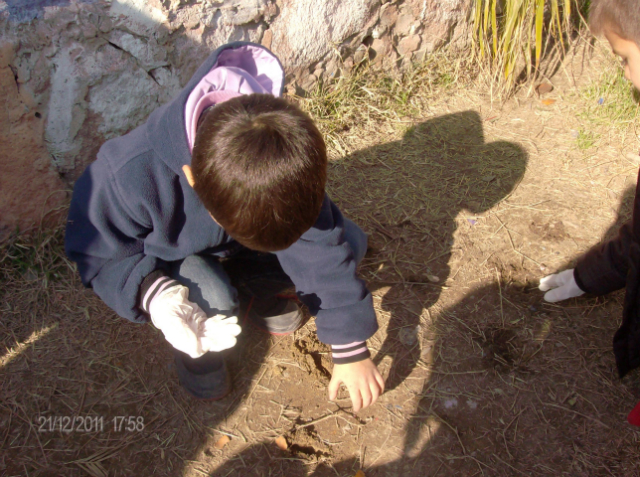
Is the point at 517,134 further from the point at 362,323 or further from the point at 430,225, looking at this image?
the point at 362,323

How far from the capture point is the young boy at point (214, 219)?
41.3 inches

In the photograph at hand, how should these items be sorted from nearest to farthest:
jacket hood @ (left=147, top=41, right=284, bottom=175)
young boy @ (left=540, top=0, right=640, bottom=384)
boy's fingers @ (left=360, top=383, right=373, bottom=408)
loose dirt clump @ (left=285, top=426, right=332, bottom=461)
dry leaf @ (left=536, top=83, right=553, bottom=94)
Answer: jacket hood @ (left=147, top=41, right=284, bottom=175), young boy @ (left=540, top=0, right=640, bottom=384), boy's fingers @ (left=360, top=383, right=373, bottom=408), loose dirt clump @ (left=285, top=426, right=332, bottom=461), dry leaf @ (left=536, top=83, right=553, bottom=94)

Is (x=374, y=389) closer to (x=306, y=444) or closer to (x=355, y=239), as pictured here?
(x=306, y=444)

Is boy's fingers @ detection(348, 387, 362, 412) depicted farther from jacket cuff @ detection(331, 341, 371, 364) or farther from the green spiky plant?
the green spiky plant

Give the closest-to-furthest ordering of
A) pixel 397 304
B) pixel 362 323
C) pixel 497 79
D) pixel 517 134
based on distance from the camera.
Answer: pixel 362 323, pixel 397 304, pixel 517 134, pixel 497 79

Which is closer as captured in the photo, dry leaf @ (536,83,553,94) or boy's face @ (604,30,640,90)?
boy's face @ (604,30,640,90)

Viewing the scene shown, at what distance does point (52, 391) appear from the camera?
1.74 metres

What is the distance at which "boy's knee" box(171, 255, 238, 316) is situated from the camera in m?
1.51

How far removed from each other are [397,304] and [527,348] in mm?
512

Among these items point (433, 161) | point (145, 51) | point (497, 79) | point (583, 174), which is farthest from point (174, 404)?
point (497, 79)

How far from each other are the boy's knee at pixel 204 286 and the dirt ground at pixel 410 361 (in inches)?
15.5

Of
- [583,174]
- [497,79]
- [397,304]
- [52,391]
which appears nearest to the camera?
[52,391]

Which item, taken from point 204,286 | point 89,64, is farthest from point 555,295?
point 89,64

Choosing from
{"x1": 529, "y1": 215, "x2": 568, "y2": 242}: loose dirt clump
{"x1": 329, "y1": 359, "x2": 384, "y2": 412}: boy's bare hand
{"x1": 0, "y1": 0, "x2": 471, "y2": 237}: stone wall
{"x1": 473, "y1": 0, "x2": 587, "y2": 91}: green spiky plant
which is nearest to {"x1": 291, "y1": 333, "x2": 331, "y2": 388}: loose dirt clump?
{"x1": 329, "y1": 359, "x2": 384, "y2": 412}: boy's bare hand
